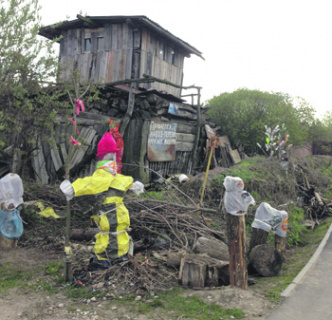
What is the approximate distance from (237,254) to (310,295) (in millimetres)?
1293

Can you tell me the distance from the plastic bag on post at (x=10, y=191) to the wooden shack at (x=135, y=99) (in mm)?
1841

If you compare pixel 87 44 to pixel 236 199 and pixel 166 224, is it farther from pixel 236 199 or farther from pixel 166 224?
pixel 236 199

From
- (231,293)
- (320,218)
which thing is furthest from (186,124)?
(231,293)

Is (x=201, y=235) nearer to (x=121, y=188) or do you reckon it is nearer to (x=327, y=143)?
(x=121, y=188)

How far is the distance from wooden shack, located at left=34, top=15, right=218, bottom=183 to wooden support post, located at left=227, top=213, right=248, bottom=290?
10.5 feet

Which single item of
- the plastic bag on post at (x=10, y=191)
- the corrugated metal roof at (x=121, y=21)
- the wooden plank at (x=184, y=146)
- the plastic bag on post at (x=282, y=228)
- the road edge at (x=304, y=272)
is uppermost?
the corrugated metal roof at (x=121, y=21)

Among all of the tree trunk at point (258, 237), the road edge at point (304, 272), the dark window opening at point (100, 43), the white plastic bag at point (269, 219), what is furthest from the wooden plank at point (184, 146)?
the tree trunk at point (258, 237)

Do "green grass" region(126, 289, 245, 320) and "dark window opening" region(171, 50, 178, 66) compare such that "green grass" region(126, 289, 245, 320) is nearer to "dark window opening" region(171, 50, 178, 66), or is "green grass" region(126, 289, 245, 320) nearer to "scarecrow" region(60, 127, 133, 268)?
"scarecrow" region(60, 127, 133, 268)

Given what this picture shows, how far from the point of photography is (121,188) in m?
5.20

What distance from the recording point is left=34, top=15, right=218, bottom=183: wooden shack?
9789 mm

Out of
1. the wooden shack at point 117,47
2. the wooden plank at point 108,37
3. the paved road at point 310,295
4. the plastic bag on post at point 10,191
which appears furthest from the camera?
the wooden plank at point 108,37

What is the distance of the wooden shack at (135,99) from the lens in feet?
32.1

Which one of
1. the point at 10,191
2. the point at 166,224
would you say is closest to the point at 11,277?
the point at 10,191

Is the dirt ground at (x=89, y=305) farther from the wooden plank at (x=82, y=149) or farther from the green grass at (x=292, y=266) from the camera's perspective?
the wooden plank at (x=82, y=149)
